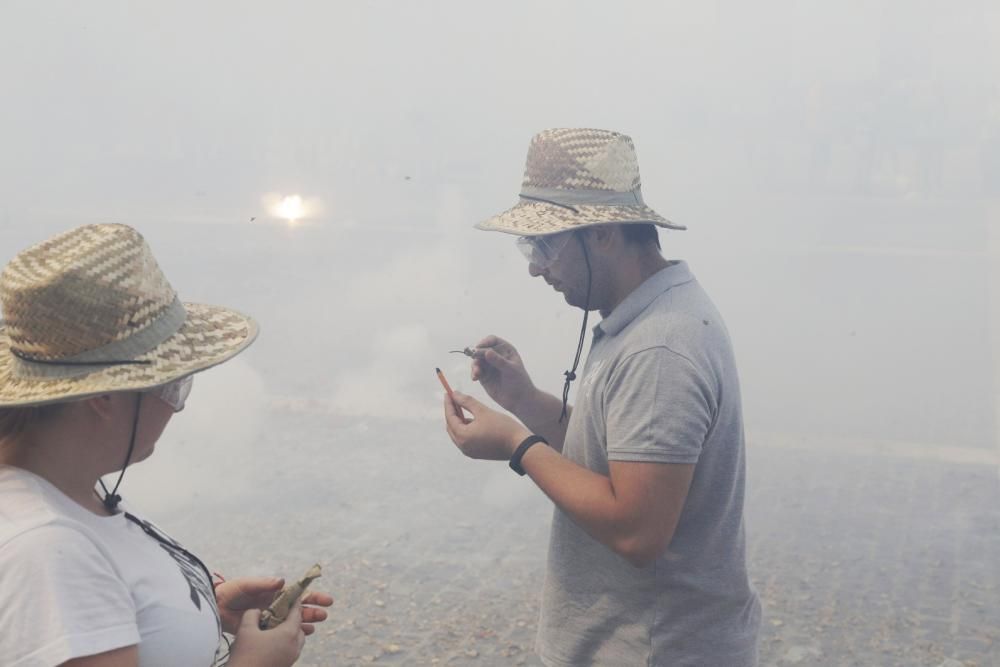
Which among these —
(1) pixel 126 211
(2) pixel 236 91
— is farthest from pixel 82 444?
(1) pixel 126 211

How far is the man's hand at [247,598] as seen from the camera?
1.94 meters

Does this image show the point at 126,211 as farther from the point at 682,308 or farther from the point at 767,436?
the point at 682,308

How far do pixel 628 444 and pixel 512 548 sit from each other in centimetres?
399

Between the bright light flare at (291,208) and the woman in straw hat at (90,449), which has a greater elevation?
the woman in straw hat at (90,449)

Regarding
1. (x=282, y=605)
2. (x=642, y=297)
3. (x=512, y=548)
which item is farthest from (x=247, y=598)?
(x=512, y=548)

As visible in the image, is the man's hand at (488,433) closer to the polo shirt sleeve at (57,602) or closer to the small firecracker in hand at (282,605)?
the small firecracker in hand at (282,605)

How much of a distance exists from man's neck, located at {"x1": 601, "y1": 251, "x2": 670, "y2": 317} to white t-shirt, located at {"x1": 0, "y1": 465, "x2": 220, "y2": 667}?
1156 millimetres

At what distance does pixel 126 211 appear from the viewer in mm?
15359

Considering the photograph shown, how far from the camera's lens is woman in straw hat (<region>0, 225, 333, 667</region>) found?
1.33 metres

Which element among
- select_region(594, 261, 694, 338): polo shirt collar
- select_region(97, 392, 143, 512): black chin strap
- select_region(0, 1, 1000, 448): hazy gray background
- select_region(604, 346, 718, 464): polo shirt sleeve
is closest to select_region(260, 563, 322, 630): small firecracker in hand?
select_region(97, 392, 143, 512): black chin strap

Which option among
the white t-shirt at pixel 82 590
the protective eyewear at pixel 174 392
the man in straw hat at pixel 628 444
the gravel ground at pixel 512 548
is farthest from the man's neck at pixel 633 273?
the gravel ground at pixel 512 548

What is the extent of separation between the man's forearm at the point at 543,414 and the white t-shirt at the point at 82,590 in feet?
4.08

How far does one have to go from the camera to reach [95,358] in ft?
5.01

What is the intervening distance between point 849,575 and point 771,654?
116 centimetres
